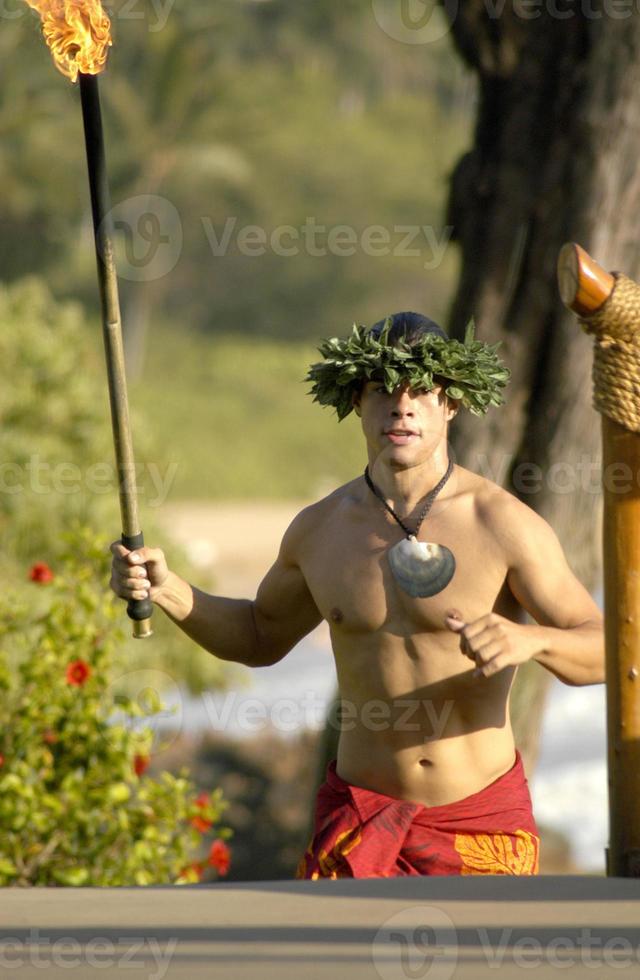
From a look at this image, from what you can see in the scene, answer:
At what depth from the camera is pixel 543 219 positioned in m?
6.07

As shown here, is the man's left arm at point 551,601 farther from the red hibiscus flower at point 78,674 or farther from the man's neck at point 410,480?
the red hibiscus flower at point 78,674

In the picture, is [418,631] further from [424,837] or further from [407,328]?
[407,328]

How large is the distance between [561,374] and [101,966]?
3.97 meters

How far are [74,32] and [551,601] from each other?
5.19 feet

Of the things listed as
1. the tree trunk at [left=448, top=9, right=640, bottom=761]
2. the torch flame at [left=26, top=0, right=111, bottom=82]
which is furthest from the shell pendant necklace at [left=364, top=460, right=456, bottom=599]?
the tree trunk at [left=448, top=9, right=640, bottom=761]

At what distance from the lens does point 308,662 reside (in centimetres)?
1593

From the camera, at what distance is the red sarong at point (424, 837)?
3389 mm

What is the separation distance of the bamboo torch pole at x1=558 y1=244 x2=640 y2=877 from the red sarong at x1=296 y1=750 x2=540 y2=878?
412 millimetres

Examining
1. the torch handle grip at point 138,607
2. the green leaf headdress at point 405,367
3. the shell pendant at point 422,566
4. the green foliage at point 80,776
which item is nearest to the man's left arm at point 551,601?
the shell pendant at point 422,566

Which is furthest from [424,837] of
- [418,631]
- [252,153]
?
[252,153]

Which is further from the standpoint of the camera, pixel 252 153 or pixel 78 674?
pixel 252 153

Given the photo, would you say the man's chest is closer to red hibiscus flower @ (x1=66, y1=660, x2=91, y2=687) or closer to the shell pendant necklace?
the shell pendant necklace

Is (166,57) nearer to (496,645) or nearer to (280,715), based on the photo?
(280,715)

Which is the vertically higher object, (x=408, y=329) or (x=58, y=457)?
(x=408, y=329)
